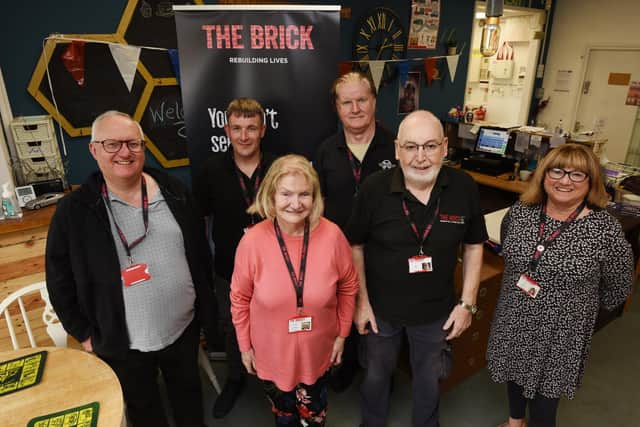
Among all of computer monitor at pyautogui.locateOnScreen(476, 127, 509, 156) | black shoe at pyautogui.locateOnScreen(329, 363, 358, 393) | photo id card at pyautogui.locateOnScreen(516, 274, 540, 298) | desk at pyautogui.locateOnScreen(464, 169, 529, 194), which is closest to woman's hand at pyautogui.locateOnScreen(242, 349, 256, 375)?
black shoe at pyautogui.locateOnScreen(329, 363, 358, 393)

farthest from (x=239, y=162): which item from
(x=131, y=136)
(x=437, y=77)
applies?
(x=437, y=77)

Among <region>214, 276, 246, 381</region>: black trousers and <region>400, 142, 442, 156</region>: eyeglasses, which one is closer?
<region>400, 142, 442, 156</region>: eyeglasses

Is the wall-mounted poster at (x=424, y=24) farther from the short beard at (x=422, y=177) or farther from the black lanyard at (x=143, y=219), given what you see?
the black lanyard at (x=143, y=219)

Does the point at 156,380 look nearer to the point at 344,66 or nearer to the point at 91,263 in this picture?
the point at 91,263

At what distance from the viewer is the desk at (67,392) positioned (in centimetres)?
131

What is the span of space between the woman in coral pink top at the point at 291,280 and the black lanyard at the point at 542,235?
725mm

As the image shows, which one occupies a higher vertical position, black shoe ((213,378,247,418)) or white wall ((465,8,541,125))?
white wall ((465,8,541,125))

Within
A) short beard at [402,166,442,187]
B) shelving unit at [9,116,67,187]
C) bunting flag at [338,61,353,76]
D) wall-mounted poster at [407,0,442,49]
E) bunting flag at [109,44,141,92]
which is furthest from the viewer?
wall-mounted poster at [407,0,442,49]

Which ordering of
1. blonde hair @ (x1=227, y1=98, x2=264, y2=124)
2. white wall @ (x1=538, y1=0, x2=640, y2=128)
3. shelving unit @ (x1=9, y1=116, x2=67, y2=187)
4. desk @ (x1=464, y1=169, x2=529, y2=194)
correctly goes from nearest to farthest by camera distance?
blonde hair @ (x1=227, y1=98, x2=264, y2=124)
shelving unit @ (x1=9, y1=116, x2=67, y2=187)
desk @ (x1=464, y1=169, x2=529, y2=194)
white wall @ (x1=538, y1=0, x2=640, y2=128)

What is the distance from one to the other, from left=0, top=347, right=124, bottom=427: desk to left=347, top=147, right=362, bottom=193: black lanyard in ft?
4.32

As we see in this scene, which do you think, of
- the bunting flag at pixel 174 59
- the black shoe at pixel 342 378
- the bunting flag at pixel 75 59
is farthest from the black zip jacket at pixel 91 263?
the bunting flag at pixel 75 59

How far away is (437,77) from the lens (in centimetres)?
534

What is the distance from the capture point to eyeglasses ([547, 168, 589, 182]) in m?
1.62

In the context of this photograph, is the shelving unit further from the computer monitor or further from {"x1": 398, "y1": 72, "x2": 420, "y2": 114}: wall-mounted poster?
the computer monitor
